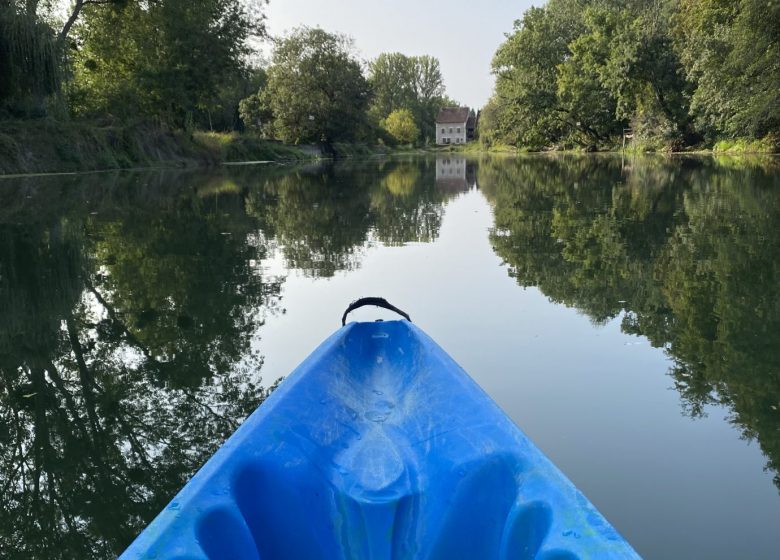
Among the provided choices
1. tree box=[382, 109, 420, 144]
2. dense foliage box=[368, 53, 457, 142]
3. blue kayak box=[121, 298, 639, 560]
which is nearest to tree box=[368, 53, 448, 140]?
dense foliage box=[368, 53, 457, 142]

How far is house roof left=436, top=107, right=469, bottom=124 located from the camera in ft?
291

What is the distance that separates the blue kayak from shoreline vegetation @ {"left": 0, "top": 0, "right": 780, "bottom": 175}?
65.0 feet

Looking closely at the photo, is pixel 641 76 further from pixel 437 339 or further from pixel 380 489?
pixel 380 489

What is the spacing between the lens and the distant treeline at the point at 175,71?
1908cm

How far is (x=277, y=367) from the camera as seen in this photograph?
4.00m

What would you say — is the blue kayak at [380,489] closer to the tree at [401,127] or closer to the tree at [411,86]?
the tree at [401,127]

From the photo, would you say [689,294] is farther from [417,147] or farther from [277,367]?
[417,147]

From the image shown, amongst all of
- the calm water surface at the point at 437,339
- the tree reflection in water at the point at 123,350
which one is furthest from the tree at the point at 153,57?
the calm water surface at the point at 437,339

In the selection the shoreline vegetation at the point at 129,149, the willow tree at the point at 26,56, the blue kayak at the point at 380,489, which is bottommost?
the blue kayak at the point at 380,489

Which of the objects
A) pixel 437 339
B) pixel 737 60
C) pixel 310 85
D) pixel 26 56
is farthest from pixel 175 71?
pixel 437 339

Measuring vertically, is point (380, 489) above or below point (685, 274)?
above

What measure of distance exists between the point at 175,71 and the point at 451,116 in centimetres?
6390

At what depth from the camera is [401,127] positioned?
7306 cm

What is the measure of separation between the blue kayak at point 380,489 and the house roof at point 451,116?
294 ft
